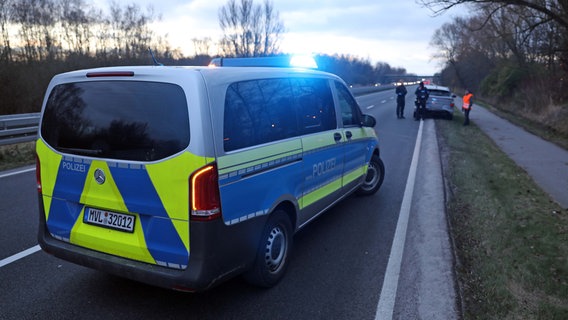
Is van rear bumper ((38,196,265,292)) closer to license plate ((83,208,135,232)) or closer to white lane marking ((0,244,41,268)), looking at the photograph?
license plate ((83,208,135,232))

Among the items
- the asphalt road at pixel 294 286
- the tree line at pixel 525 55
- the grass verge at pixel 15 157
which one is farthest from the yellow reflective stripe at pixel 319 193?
the tree line at pixel 525 55

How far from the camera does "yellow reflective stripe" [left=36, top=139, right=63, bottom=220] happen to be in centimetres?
337

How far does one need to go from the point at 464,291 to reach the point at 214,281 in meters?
2.29

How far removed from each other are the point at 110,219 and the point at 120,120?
773 mm

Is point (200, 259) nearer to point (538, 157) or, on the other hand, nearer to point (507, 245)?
point (507, 245)

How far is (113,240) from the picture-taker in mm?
3127

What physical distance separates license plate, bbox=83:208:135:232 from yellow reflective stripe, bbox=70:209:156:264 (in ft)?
0.11

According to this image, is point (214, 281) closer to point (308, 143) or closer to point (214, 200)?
point (214, 200)

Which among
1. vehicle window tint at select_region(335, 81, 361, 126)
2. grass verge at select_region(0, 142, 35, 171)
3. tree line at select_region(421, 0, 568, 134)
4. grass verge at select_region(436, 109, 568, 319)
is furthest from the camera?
tree line at select_region(421, 0, 568, 134)

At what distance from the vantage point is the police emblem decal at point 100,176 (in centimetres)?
309

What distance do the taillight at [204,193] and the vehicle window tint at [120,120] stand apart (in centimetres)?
24

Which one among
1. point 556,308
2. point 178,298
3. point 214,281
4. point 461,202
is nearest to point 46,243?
point 178,298

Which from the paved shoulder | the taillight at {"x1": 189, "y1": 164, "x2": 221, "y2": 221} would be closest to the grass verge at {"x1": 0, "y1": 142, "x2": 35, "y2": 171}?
the taillight at {"x1": 189, "y1": 164, "x2": 221, "y2": 221}

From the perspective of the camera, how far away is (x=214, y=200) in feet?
9.57
